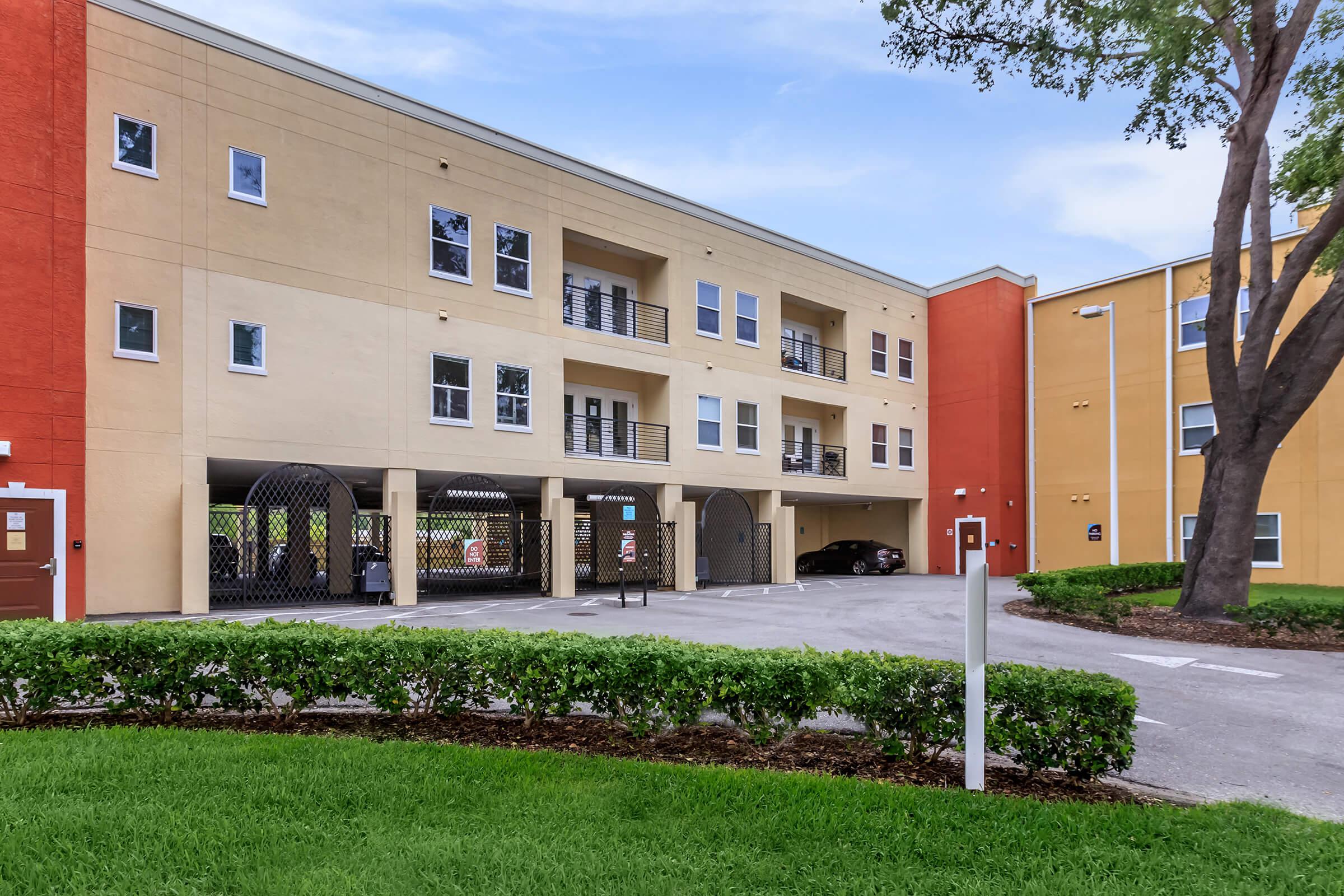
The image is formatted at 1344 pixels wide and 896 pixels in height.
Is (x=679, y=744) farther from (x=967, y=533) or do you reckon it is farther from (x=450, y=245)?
(x=967, y=533)

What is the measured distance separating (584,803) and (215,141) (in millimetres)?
15334

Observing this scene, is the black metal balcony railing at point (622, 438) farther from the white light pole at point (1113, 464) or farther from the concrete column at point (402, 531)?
the white light pole at point (1113, 464)

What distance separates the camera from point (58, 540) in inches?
506

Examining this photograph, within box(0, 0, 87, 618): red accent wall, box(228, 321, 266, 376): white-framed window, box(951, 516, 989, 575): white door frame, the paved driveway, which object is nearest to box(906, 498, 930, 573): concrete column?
box(951, 516, 989, 575): white door frame

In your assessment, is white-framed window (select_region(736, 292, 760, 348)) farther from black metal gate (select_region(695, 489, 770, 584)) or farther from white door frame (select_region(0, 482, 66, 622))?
white door frame (select_region(0, 482, 66, 622))

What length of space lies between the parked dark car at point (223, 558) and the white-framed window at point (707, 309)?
12.7 meters

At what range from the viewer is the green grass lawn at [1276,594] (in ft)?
52.3

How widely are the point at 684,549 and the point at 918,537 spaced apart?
1121 centimetres

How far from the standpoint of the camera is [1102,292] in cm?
2569

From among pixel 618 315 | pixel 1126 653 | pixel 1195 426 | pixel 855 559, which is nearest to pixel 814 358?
pixel 855 559

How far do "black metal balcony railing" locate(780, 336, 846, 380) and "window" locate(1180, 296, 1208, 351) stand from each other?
9.91 metres

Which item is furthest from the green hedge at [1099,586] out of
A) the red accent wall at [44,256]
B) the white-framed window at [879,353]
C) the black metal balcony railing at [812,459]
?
the red accent wall at [44,256]

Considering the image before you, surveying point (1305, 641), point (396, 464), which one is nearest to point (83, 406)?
point (396, 464)

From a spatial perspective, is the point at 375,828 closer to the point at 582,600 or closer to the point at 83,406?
the point at 83,406
